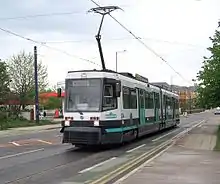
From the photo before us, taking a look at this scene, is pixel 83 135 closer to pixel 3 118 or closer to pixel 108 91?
pixel 108 91

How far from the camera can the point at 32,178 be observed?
11.5 meters

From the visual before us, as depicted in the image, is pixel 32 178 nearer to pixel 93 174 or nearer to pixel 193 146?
pixel 93 174

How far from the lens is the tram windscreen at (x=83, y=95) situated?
729 inches

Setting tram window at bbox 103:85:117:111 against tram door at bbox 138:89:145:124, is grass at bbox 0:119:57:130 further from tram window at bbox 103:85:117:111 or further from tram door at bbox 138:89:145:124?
tram window at bbox 103:85:117:111

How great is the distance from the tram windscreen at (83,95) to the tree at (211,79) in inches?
406

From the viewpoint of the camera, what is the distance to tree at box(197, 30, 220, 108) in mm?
28086

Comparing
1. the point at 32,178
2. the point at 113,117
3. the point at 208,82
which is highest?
the point at 208,82

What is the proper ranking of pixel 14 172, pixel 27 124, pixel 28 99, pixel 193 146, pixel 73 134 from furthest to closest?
pixel 28 99, pixel 27 124, pixel 193 146, pixel 73 134, pixel 14 172

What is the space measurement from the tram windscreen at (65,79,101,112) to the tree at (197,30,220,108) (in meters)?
10.3

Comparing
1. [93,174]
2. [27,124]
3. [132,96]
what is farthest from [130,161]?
[27,124]

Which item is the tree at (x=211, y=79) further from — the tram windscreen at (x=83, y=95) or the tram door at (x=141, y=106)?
the tram windscreen at (x=83, y=95)

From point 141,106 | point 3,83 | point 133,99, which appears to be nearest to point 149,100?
point 141,106

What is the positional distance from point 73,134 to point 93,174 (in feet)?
20.5

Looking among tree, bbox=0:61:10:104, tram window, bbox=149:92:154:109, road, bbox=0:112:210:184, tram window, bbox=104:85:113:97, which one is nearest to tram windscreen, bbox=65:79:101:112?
tram window, bbox=104:85:113:97
